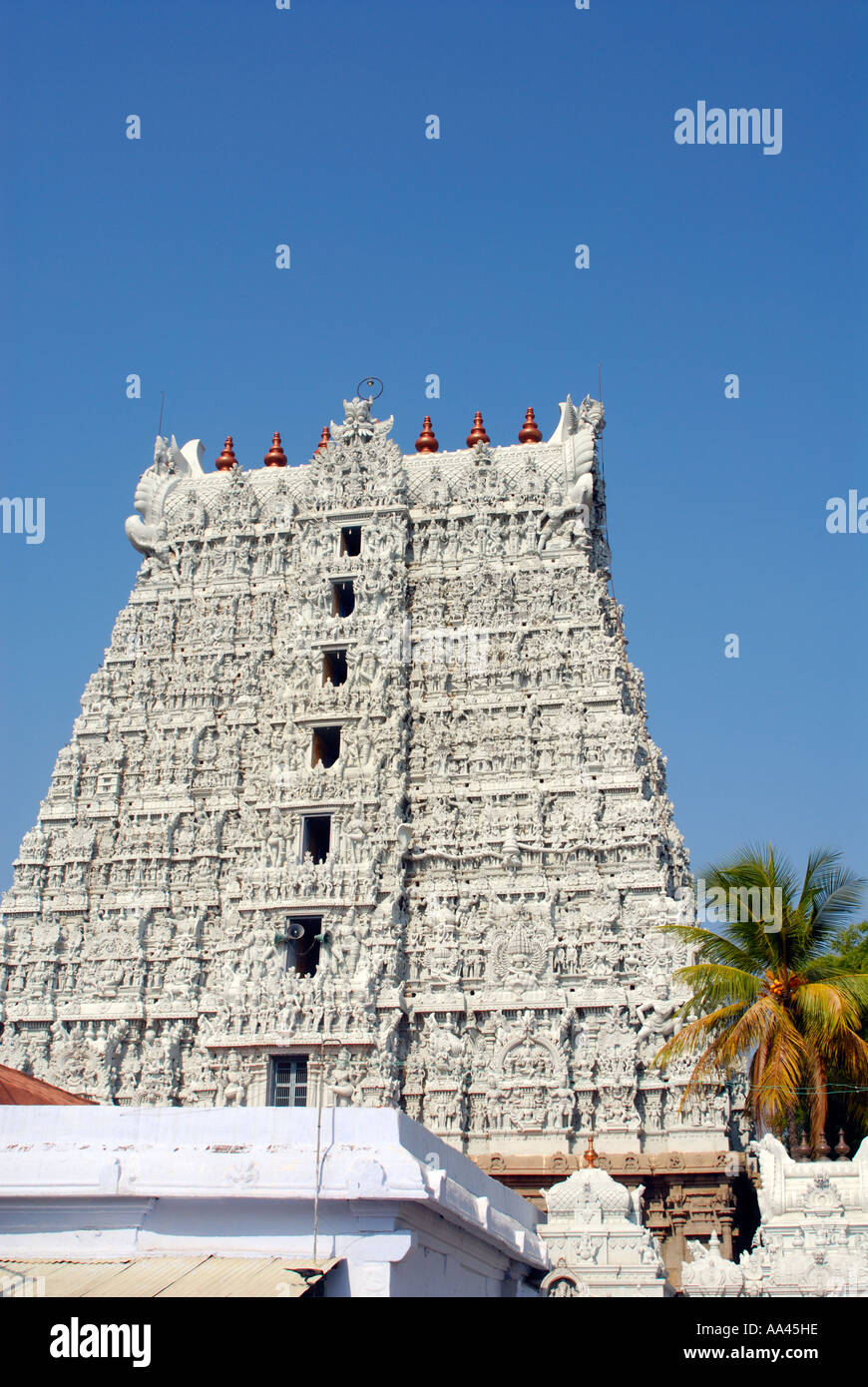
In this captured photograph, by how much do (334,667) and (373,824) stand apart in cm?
584

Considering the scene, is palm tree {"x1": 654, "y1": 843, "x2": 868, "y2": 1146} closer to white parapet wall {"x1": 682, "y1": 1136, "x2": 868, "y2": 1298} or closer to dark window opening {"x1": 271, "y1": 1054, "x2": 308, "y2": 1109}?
white parapet wall {"x1": 682, "y1": 1136, "x2": 868, "y2": 1298}

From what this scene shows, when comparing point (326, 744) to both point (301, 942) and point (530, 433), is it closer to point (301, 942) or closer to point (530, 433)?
point (301, 942)

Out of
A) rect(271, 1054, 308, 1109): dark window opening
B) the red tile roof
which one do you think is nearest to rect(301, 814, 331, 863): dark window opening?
rect(271, 1054, 308, 1109): dark window opening

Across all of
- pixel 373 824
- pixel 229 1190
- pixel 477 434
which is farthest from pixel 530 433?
pixel 229 1190

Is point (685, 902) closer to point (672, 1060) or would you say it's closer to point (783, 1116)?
point (672, 1060)

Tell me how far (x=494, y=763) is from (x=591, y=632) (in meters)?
4.13

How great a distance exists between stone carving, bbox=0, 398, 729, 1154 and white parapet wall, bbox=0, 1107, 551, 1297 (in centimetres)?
1204

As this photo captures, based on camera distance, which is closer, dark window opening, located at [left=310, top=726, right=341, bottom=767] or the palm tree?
the palm tree

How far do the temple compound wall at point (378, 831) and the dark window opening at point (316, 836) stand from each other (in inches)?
4.2

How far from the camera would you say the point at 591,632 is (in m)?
34.3

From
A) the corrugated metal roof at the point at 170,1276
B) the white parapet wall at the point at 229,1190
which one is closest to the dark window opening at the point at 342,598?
the white parapet wall at the point at 229,1190

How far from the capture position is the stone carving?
98.4 feet
